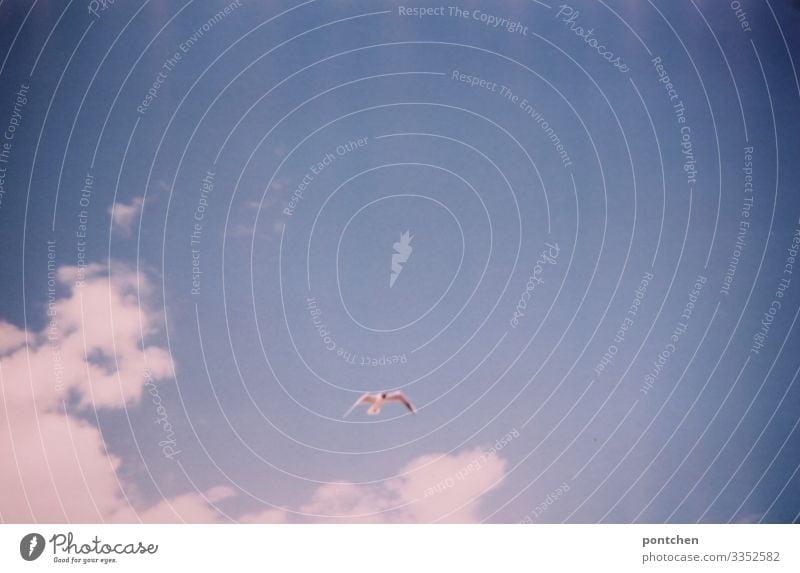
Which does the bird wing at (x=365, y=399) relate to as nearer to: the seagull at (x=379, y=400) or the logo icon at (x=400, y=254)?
the seagull at (x=379, y=400)

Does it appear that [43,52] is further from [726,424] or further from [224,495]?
[726,424]
